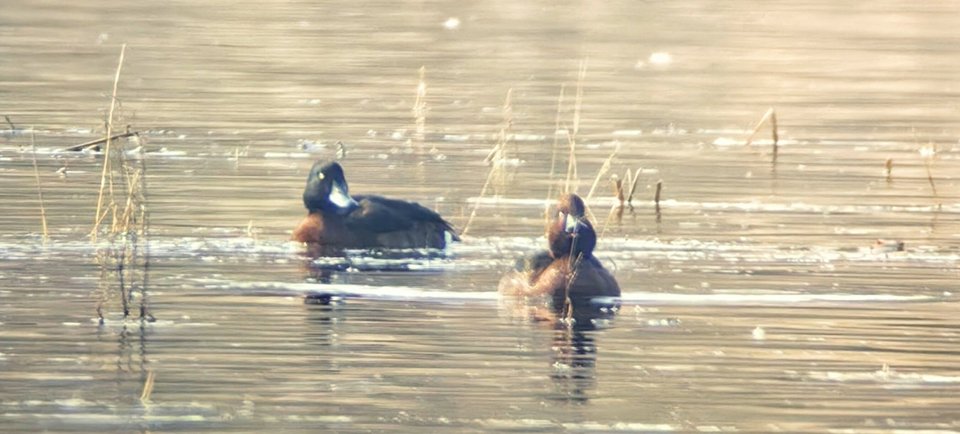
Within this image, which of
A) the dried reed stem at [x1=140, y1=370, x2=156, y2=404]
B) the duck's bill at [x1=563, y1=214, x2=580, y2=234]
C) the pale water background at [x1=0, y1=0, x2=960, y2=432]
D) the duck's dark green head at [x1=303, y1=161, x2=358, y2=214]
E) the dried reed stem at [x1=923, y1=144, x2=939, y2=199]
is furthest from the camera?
the dried reed stem at [x1=923, y1=144, x2=939, y2=199]

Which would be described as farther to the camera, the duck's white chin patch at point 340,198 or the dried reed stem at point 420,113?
the dried reed stem at point 420,113

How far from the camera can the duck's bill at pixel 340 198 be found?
52.4 ft

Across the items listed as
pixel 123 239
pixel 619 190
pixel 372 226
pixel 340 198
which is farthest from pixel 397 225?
pixel 619 190

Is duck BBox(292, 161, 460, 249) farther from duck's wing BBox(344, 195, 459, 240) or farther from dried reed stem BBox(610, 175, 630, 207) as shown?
dried reed stem BBox(610, 175, 630, 207)

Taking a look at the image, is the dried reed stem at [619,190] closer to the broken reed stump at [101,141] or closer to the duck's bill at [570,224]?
the broken reed stump at [101,141]

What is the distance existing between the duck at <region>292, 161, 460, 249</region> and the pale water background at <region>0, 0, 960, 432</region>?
222 mm

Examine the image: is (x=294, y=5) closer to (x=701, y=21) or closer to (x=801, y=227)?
(x=701, y=21)

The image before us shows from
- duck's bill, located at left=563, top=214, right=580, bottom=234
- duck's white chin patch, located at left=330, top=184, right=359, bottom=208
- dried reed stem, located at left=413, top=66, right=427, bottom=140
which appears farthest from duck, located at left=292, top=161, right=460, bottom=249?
dried reed stem, located at left=413, top=66, right=427, bottom=140

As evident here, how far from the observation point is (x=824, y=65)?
32.7m

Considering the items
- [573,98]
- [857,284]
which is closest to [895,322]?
[857,284]

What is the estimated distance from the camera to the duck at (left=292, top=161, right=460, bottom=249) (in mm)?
15469

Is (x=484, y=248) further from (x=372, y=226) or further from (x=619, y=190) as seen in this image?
(x=619, y=190)

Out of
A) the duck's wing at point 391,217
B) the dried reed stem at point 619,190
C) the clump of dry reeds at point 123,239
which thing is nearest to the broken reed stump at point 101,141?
the clump of dry reeds at point 123,239

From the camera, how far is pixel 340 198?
1608cm
